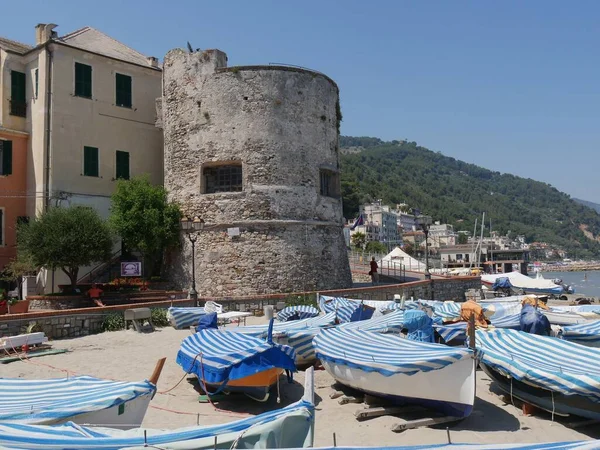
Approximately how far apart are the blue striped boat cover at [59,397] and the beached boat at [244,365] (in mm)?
2116

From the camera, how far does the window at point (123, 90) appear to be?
25.1 m

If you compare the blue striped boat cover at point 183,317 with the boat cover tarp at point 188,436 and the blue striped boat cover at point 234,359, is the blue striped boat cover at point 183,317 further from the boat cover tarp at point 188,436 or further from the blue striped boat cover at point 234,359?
the boat cover tarp at point 188,436

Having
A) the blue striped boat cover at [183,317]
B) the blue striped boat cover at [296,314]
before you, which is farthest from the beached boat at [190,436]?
the blue striped boat cover at [296,314]

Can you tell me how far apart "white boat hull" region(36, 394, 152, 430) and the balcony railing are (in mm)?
20731

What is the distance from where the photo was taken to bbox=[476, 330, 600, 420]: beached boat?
26.9ft

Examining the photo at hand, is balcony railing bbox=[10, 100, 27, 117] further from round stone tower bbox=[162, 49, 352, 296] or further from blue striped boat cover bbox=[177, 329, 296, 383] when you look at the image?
blue striped boat cover bbox=[177, 329, 296, 383]

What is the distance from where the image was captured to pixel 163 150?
2678 cm

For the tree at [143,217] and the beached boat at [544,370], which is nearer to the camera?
the beached boat at [544,370]

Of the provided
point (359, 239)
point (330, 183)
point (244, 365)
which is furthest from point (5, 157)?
point (359, 239)

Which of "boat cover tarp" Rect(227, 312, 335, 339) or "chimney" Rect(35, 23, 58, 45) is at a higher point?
"chimney" Rect(35, 23, 58, 45)

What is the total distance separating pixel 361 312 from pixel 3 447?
13.0m

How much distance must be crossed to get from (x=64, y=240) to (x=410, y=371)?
14.5 metres

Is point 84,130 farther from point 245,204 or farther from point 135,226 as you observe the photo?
point 245,204

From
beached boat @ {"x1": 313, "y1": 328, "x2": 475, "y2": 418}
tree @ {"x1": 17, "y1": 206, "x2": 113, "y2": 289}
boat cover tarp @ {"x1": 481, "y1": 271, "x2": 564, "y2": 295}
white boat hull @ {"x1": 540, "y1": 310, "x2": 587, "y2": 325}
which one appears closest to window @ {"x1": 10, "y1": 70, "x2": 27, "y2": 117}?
tree @ {"x1": 17, "y1": 206, "x2": 113, "y2": 289}
